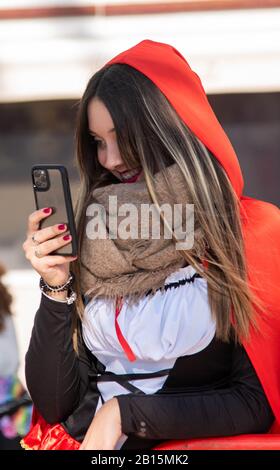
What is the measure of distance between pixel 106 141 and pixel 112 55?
2213mm

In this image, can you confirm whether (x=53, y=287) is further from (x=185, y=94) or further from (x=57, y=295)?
(x=185, y=94)

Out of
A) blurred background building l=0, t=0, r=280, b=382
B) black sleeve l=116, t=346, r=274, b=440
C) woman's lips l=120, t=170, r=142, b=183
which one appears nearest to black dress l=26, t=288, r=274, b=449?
black sleeve l=116, t=346, r=274, b=440

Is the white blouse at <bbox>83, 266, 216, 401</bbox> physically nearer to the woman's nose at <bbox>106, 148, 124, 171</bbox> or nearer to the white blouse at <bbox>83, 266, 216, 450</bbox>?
the white blouse at <bbox>83, 266, 216, 450</bbox>

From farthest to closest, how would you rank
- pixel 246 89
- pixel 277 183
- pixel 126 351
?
1. pixel 277 183
2. pixel 246 89
3. pixel 126 351

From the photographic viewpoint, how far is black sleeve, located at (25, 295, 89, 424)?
1602 mm

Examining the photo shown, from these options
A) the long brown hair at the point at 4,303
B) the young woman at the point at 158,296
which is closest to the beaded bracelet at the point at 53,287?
the young woman at the point at 158,296

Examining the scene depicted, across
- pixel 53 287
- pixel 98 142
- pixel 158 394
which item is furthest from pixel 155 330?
pixel 98 142

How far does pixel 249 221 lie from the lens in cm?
170

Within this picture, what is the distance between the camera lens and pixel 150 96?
5.34 ft

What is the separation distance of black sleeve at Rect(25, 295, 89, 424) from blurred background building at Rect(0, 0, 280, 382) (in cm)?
219

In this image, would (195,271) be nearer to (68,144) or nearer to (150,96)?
(150,96)

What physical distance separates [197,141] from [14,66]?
7.76ft

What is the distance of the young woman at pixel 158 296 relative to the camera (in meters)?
1.59
